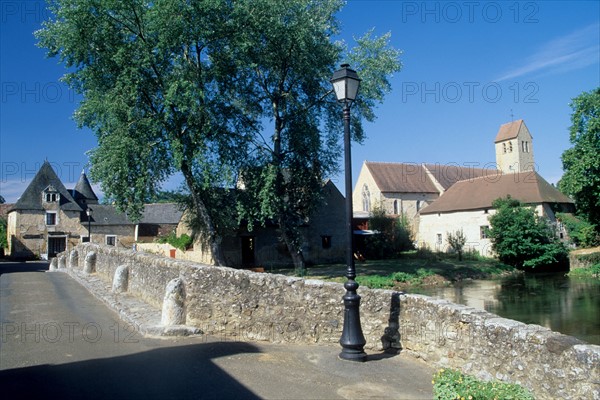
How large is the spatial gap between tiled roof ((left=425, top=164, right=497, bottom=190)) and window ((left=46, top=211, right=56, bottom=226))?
44.4 meters

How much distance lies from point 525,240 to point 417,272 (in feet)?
36.7

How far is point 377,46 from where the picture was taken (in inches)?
997

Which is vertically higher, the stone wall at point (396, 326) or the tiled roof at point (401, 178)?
the tiled roof at point (401, 178)

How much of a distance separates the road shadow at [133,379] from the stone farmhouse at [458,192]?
33.7m

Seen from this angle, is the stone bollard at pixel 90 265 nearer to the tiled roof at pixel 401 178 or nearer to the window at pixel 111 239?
the window at pixel 111 239

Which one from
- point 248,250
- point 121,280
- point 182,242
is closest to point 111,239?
point 182,242

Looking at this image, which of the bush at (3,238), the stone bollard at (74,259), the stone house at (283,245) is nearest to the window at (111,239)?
the bush at (3,238)

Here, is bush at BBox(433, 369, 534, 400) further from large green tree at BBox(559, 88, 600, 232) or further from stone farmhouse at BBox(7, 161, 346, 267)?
large green tree at BBox(559, 88, 600, 232)

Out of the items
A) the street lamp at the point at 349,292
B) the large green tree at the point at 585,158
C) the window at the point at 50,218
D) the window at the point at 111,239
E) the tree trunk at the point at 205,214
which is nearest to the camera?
the street lamp at the point at 349,292

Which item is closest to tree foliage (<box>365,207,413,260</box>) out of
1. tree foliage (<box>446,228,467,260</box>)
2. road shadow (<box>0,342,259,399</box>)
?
tree foliage (<box>446,228,467,260</box>)

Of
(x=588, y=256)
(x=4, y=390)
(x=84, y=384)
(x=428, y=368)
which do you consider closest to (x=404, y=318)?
(x=428, y=368)

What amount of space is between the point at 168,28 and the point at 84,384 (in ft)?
56.2

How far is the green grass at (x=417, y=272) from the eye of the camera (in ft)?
79.4

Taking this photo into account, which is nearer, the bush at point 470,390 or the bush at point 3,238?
the bush at point 470,390
